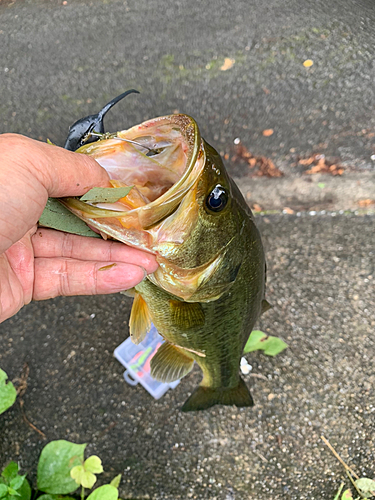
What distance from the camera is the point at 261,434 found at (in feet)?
7.89

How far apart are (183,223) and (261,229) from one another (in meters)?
1.79

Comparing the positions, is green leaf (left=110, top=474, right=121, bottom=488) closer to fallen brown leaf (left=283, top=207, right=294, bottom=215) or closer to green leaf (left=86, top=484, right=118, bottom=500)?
green leaf (left=86, top=484, right=118, bottom=500)

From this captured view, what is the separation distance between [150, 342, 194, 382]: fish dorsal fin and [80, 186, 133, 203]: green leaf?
1.12 meters

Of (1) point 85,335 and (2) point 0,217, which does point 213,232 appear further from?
(1) point 85,335

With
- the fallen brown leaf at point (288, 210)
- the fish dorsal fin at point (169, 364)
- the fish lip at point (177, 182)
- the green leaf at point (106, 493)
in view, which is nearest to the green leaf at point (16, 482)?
the green leaf at point (106, 493)

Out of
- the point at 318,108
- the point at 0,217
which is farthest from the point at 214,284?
the point at 318,108

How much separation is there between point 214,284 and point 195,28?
356cm

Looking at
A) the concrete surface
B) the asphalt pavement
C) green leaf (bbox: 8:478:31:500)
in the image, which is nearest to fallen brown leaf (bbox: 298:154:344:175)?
the asphalt pavement

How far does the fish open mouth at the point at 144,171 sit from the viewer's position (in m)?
1.16

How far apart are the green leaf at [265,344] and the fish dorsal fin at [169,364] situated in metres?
0.64

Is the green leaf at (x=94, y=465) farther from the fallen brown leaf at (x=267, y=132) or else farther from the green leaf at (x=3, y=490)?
the fallen brown leaf at (x=267, y=132)

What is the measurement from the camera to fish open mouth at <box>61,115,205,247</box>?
116cm

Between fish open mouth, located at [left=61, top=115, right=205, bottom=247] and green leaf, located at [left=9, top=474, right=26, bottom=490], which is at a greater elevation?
fish open mouth, located at [left=61, top=115, right=205, bottom=247]

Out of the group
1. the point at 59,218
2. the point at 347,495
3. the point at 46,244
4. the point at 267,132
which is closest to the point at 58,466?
the point at 46,244
